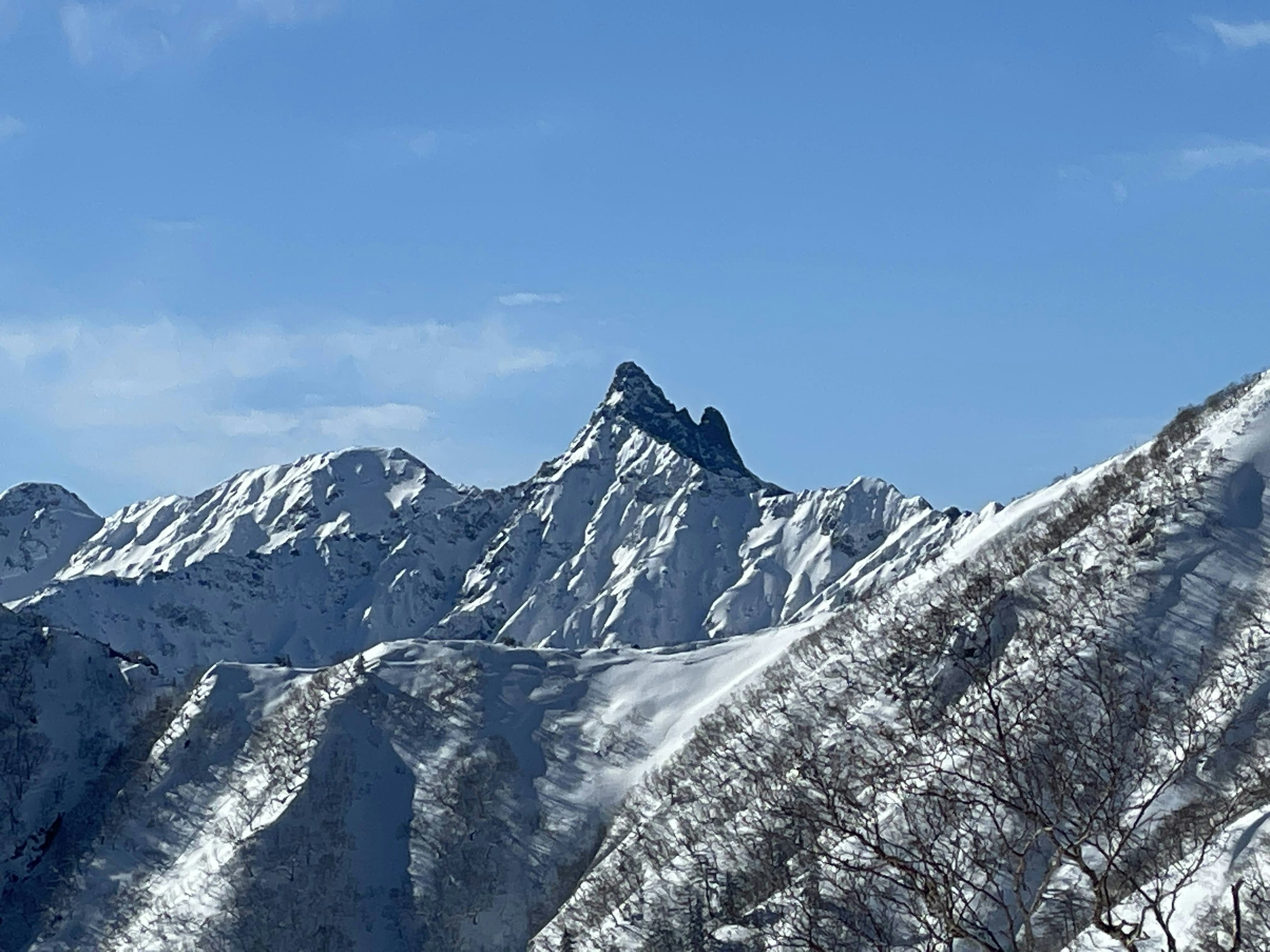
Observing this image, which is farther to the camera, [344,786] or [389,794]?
[389,794]

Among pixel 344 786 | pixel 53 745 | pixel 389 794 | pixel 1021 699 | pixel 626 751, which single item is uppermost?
pixel 626 751

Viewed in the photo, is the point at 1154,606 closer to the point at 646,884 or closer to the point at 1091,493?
the point at 1091,493

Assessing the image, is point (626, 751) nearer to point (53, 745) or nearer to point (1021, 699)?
point (53, 745)

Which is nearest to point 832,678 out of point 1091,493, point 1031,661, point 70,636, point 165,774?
point 1031,661

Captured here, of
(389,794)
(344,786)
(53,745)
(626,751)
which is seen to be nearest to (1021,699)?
(626,751)

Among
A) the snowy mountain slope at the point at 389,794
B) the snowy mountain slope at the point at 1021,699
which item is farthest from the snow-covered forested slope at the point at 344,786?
the snowy mountain slope at the point at 1021,699

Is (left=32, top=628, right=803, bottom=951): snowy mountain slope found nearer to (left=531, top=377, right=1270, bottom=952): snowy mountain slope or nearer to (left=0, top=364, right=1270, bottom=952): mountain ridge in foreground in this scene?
(left=0, top=364, right=1270, bottom=952): mountain ridge in foreground

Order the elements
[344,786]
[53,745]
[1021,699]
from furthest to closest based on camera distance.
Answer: [53,745] → [344,786] → [1021,699]
